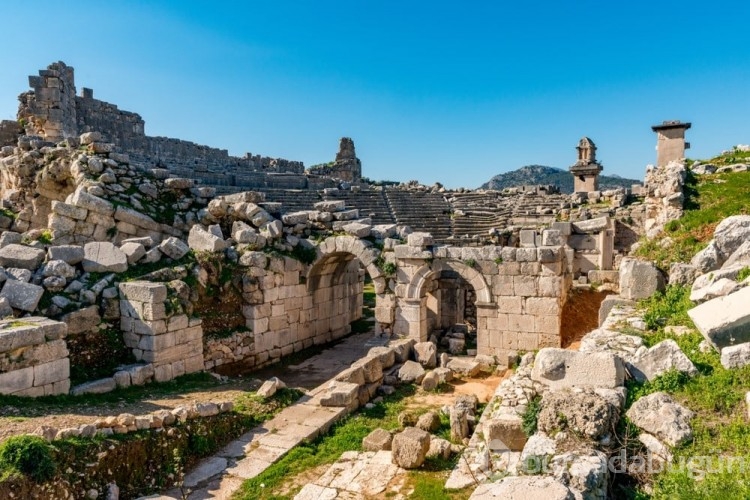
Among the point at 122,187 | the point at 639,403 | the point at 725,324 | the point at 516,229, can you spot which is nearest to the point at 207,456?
the point at 639,403

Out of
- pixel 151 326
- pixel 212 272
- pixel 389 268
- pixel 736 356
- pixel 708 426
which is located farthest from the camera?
pixel 389 268

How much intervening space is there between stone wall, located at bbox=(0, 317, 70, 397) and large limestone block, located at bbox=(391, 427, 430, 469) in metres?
5.21

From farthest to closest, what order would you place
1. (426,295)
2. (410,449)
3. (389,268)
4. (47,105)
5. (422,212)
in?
(422,212) → (47,105) → (426,295) → (389,268) → (410,449)

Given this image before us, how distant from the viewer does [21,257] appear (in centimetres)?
945

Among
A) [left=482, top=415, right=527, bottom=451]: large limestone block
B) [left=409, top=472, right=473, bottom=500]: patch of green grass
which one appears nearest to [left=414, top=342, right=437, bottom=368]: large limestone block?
[left=409, top=472, right=473, bottom=500]: patch of green grass

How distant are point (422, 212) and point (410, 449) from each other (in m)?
17.6

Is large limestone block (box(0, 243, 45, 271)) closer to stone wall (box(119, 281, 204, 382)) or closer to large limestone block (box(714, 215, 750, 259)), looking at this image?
stone wall (box(119, 281, 204, 382))

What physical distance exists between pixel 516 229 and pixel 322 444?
638 inches

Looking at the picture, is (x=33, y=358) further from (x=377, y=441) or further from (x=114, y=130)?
(x=114, y=130)

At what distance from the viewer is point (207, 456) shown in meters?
7.43

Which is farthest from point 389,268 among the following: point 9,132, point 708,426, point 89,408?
point 9,132

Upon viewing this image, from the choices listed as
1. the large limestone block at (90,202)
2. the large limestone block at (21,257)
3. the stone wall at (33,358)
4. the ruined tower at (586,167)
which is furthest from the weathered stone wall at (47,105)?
the ruined tower at (586,167)

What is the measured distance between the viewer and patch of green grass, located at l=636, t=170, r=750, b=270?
920 centimetres

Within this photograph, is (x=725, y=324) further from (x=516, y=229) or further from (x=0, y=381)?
A: (x=516, y=229)
